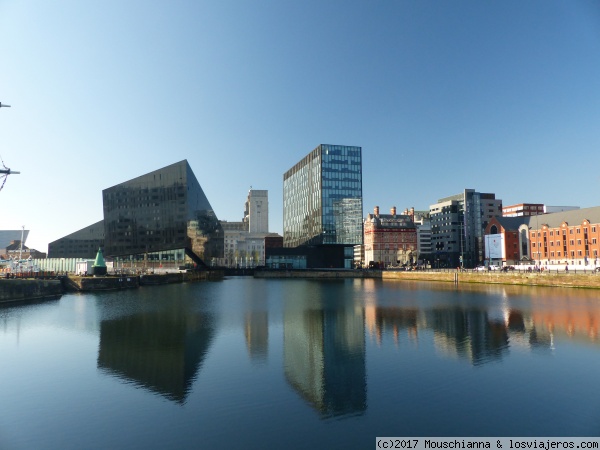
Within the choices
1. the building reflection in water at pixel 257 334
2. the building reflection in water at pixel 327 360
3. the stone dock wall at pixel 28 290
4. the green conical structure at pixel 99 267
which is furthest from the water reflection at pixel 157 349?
the green conical structure at pixel 99 267

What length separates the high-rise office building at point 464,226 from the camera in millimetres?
178875

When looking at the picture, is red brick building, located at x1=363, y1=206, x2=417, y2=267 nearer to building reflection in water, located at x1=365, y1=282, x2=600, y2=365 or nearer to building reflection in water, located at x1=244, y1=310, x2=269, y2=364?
building reflection in water, located at x1=365, y1=282, x2=600, y2=365

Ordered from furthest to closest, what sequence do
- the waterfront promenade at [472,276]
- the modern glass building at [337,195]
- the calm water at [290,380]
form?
the modern glass building at [337,195] → the waterfront promenade at [472,276] → the calm water at [290,380]

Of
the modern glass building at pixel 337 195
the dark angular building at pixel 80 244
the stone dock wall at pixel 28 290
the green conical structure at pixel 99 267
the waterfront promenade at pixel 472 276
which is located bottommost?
the waterfront promenade at pixel 472 276

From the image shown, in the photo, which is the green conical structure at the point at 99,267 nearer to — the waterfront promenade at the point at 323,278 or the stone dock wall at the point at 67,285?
the stone dock wall at the point at 67,285

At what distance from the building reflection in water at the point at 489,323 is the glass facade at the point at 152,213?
72180 mm

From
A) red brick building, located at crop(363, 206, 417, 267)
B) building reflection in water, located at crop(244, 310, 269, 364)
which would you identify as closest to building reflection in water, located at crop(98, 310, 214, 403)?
building reflection in water, located at crop(244, 310, 269, 364)

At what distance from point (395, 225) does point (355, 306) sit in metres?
145

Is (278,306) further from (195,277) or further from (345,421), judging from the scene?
(195,277)

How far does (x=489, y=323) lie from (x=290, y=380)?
24207 millimetres

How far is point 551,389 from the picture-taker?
1975cm

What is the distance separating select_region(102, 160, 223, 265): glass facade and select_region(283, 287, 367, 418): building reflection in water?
75.0 m

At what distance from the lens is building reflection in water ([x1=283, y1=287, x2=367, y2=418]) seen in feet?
61.2

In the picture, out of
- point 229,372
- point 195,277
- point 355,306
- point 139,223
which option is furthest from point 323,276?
point 229,372
